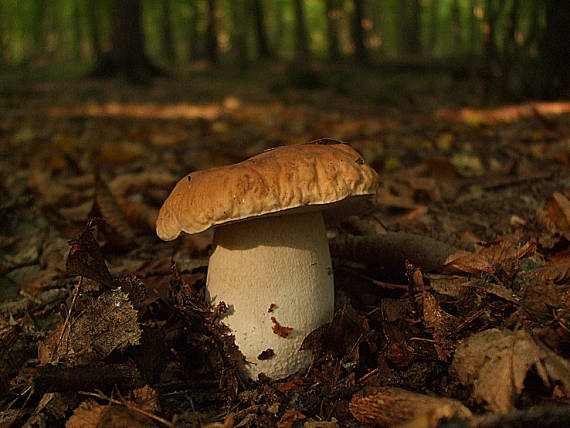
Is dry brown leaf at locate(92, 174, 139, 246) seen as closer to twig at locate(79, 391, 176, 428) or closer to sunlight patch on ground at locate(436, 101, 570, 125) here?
twig at locate(79, 391, 176, 428)

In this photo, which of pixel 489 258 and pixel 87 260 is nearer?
pixel 87 260

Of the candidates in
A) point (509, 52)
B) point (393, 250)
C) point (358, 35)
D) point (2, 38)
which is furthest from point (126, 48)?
point (2, 38)

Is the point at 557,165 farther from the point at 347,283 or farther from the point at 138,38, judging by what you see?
the point at 138,38

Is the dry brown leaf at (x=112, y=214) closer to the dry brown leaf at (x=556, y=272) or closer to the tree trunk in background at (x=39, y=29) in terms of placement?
the dry brown leaf at (x=556, y=272)

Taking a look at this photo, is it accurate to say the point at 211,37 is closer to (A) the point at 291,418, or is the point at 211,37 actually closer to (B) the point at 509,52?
(B) the point at 509,52

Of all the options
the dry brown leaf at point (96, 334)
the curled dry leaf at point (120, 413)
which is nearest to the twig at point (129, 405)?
the curled dry leaf at point (120, 413)

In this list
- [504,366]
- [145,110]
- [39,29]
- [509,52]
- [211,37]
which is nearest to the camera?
[504,366]

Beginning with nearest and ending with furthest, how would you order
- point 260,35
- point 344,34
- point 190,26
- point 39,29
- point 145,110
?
point 145,110
point 260,35
point 190,26
point 39,29
point 344,34
